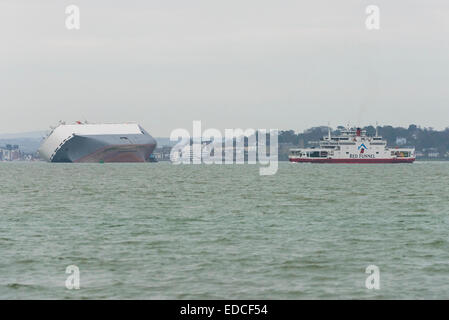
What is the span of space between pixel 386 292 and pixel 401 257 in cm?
508

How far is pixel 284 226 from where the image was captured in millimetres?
28547

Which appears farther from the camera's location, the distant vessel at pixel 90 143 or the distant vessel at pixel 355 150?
the distant vessel at pixel 90 143

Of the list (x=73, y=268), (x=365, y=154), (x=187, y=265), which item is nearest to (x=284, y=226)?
(x=187, y=265)

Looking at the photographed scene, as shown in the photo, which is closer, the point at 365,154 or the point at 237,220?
the point at 237,220

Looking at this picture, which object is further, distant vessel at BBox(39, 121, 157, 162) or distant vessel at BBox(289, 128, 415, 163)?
distant vessel at BBox(39, 121, 157, 162)

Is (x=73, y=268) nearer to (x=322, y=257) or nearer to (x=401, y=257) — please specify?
(x=322, y=257)

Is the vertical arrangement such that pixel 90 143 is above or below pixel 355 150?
above

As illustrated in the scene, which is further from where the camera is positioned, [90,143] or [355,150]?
[90,143]
